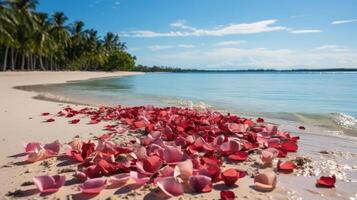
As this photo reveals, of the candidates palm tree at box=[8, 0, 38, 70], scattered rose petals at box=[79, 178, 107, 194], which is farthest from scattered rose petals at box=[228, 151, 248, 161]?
palm tree at box=[8, 0, 38, 70]

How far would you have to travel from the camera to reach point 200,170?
2443 mm

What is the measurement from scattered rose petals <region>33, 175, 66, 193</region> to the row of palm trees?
3595cm

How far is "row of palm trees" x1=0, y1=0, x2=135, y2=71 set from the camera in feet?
124

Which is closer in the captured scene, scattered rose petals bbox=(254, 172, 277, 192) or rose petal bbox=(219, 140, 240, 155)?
scattered rose petals bbox=(254, 172, 277, 192)

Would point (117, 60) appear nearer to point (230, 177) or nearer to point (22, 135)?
point (22, 135)

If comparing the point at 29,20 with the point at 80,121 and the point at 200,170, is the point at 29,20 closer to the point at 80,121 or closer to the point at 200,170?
the point at 80,121

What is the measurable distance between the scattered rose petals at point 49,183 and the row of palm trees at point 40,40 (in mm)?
35949

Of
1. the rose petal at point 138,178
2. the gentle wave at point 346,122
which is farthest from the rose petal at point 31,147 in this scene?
the gentle wave at point 346,122

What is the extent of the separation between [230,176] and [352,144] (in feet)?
10.4

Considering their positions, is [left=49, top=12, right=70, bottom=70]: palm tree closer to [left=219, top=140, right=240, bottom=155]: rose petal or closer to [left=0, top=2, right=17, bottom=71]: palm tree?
[left=0, top=2, right=17, bottom=71]: palm tree

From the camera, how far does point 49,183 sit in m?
2.21

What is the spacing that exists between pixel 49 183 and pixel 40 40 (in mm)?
47589

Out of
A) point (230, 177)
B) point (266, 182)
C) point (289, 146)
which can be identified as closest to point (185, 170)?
point (230, 177)

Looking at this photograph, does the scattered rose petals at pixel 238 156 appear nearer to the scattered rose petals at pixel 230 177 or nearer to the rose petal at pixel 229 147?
the rose petal at pixel 229 147
